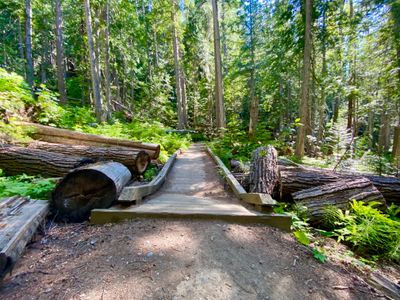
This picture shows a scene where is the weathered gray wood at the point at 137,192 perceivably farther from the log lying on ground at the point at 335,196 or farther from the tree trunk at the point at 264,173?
the log lying on ground at the point at 335,196

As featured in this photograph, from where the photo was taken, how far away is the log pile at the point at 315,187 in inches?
179

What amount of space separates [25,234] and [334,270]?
11.2 feet

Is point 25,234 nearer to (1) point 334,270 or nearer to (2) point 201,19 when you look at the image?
(1) point 334,270

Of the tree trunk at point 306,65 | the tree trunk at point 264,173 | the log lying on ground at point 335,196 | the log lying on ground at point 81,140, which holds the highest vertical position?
the tree trunk at point 306,65

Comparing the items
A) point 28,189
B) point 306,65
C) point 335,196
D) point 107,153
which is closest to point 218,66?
point 306,65

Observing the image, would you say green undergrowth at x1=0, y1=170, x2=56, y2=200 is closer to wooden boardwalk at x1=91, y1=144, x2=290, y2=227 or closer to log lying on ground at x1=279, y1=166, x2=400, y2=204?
wooden boardwalk at x1=91, y1=144, x2=290, y2=227

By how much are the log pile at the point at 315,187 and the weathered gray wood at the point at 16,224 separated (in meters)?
3.77

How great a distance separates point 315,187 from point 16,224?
506 cm

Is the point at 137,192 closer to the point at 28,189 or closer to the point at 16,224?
the point at 16,224

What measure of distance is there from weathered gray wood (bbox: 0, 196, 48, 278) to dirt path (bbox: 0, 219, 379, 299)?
195 mm

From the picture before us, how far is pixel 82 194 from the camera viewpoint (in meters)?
3.57

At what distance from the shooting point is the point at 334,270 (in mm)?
2615

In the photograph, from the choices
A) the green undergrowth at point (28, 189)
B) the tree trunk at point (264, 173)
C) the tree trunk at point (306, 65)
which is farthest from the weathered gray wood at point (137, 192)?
the tree trunk at point (306, 65)

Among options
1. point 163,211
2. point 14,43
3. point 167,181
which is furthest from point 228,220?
point 14,43
